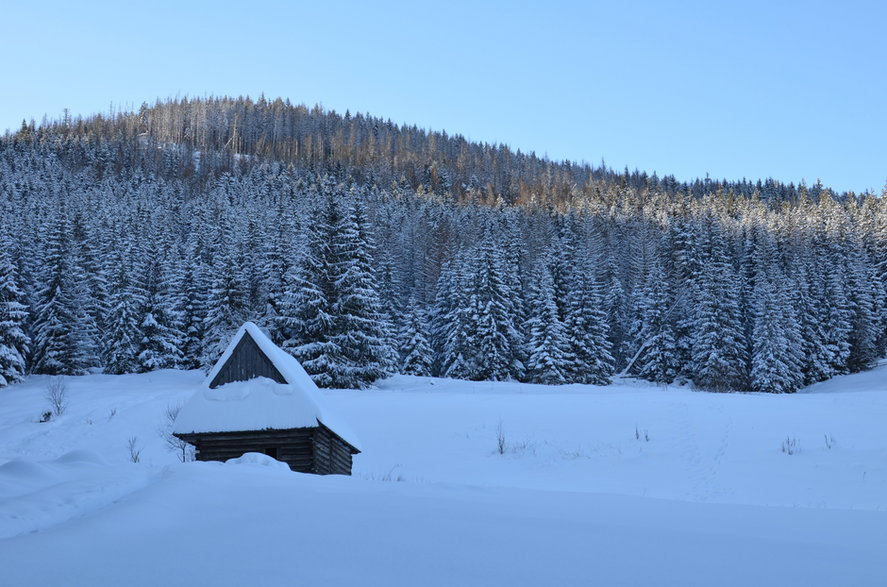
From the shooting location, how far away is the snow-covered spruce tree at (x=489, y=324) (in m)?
51.5

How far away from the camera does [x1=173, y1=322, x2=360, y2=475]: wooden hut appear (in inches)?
700

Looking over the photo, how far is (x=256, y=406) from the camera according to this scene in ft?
59.0

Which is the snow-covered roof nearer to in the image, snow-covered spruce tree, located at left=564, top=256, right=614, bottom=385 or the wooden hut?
the wooden hut

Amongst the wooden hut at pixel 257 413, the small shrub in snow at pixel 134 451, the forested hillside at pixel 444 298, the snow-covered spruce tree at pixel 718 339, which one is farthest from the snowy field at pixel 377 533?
the snow-covered spruce tree at pixel 718 339

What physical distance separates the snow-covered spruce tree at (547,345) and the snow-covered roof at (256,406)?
113 ft

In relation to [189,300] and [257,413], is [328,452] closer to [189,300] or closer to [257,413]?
[257,413]

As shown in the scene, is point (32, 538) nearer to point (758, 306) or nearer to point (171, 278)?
point (171, 278)

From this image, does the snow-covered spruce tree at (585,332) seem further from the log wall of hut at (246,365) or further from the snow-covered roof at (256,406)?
the log wall of hut at (246,365)

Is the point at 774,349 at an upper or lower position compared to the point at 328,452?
upper

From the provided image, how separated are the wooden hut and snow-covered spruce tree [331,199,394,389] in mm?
19022

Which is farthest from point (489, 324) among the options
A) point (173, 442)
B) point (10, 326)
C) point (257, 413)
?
point (257, 413)

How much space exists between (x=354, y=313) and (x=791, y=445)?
24471 millimetres

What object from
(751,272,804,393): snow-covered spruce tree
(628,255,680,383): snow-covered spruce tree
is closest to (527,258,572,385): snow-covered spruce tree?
(628,255,680,383): snow-covered spruce tree

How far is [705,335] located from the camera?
58.2 meters
